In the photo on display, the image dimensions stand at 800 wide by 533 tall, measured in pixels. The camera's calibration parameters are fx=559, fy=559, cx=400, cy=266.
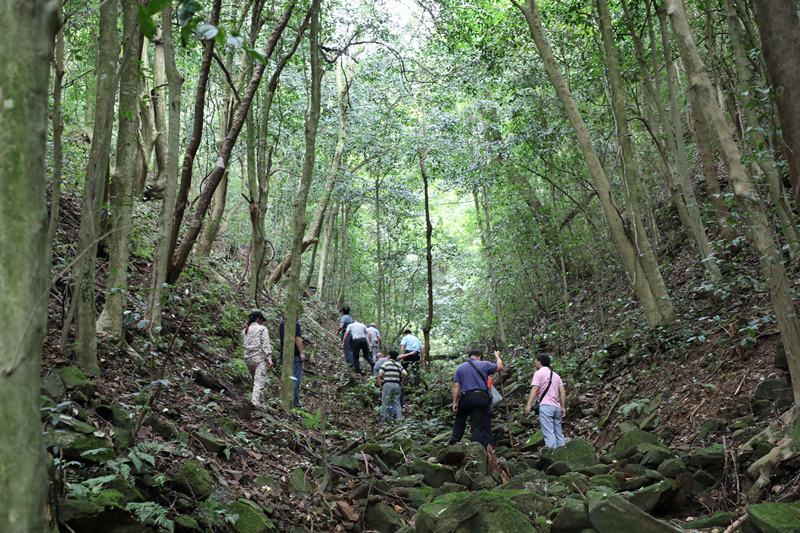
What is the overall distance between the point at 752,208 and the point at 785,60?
260 cm

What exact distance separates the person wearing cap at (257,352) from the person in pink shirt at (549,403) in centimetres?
409

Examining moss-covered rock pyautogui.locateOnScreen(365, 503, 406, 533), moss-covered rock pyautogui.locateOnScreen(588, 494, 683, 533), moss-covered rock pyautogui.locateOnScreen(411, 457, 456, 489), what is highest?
moss-covered rock pyautogui.locateOnScreen(588, 494, 683, 533)

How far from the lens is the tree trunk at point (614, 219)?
1036 cm

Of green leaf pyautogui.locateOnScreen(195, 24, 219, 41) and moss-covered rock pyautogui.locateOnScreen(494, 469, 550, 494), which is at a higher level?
green leaf pyautogui.locateOnScreen(195, 24, 219, 41)

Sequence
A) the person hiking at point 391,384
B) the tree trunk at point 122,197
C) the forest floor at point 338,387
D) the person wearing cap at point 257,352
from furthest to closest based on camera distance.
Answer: the person hiking at point 391,384, the person wearing cap at point 257,352, the tree trunk at point 122,197, the forest floor at point 338,387

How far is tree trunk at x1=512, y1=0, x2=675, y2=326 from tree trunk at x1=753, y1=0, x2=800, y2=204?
6.83m

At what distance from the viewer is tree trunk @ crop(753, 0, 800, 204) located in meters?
3.65

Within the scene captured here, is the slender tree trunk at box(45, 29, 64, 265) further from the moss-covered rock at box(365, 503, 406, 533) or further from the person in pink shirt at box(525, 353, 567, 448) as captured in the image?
the person in pink shirt at box(525, 353, 567, 448)

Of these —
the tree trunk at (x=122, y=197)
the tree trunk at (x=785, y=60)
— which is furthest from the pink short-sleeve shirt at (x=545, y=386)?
the tree trunk at (x=122, y=197)

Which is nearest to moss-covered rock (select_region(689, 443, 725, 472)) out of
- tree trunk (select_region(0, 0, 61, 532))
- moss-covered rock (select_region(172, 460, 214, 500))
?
moss-covered rock (select_region(172, 460, 214, 500))

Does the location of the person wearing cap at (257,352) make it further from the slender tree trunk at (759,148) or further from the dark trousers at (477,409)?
the slender tree trunk at (759,148)

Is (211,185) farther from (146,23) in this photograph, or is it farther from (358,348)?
(358,348)

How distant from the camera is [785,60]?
3709 mm

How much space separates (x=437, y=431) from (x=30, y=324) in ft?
32.7
